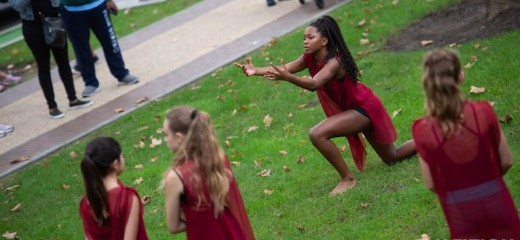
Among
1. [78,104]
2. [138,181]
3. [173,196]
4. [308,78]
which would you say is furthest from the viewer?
[78,104]

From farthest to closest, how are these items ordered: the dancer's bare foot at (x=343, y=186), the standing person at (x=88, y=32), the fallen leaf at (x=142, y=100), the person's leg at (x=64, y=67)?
the standing person at (x=88, y=32) → the fallen leaf at (x=142, y=100) → the person's leg at (x=64, y=67) → the dancer's bare foot at (x=343, y=186)

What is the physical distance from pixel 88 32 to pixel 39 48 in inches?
42.6

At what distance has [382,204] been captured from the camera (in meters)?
6.20

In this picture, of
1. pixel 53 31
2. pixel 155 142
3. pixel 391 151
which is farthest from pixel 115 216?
pixel 53 31

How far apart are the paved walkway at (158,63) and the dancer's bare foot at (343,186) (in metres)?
4.41

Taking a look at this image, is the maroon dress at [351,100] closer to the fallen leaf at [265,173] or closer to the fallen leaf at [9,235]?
the fallen leaf at [265,173]

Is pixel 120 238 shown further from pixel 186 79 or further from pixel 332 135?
pixel 186 79

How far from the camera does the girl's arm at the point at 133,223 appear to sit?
4.48 metres

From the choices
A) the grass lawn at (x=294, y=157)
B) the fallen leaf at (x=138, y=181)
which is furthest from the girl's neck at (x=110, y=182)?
the fallen leaf at (x=138, y=181)

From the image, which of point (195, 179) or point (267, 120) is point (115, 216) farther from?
point (267, 120)

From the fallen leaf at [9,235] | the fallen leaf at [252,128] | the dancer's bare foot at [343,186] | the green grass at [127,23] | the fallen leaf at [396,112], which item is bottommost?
the green grass at [127,23]

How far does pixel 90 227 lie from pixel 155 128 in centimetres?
511

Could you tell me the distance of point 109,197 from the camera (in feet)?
14.8

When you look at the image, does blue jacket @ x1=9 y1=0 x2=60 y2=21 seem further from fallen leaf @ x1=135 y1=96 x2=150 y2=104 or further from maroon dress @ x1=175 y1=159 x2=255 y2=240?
maroon dress @ x1=175 y1=159 x2=255 y2=240
